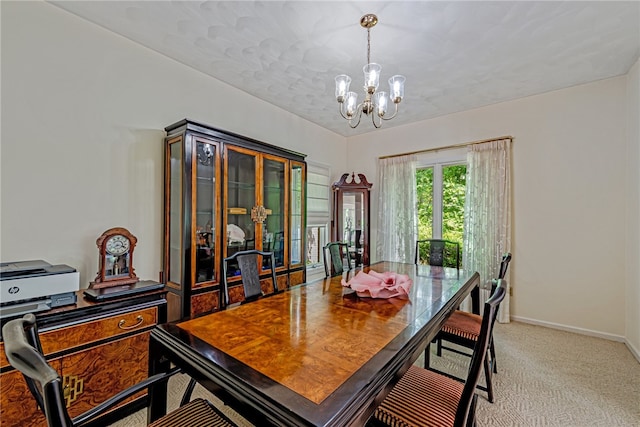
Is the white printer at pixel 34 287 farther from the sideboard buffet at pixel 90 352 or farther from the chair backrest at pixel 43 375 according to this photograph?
the chair backrest at pixel 43 375

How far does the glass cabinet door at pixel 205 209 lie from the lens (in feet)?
7.74

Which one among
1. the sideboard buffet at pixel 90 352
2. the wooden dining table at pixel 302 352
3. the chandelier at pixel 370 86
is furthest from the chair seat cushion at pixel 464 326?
the sideboard buffet at pixel 90 352

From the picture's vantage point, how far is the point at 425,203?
4.21 m

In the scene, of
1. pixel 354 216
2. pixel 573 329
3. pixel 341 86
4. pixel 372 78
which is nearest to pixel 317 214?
pixel 354 216

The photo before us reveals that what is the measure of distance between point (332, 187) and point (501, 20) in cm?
290

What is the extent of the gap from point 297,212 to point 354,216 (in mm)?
1294

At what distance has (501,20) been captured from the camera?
2078mm

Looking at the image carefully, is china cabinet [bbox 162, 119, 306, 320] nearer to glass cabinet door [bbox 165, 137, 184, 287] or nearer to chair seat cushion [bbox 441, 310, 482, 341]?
glass cabinet door [bbox 165, 137, 184, 287]

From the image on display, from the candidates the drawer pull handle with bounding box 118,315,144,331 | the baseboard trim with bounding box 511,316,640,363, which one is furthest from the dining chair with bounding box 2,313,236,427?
the baseboard trim with bounding box 511,316,640,363

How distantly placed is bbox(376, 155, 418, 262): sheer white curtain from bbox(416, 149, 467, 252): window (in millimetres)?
131

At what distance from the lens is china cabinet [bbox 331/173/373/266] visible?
4.36 m

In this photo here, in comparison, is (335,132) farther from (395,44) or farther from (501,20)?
(501,20)

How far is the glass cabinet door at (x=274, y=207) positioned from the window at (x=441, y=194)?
2183mm

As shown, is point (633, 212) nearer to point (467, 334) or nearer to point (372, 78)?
point (467, 334)
